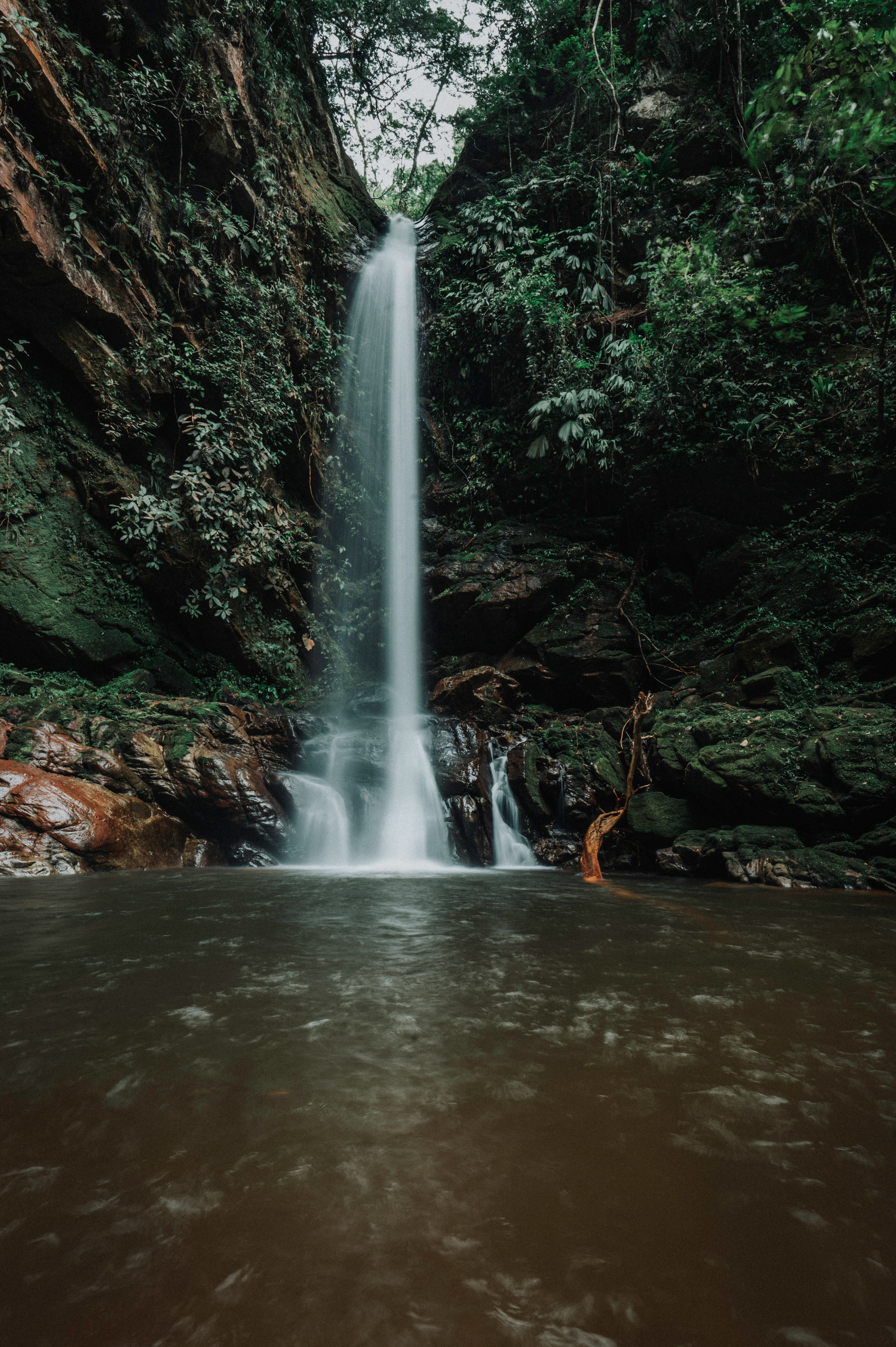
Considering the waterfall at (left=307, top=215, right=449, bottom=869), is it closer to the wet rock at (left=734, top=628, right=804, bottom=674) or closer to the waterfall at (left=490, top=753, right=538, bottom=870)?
the waterfall at (left=490, top=753, right=538, bottom=870)

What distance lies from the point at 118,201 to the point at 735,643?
10.8 meters

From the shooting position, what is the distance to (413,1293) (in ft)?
3.21

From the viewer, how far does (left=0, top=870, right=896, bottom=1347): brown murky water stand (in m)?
0.95

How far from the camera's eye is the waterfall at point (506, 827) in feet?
25.2

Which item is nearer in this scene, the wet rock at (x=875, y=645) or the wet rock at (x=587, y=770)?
the wet rock at (x=875, y=645)

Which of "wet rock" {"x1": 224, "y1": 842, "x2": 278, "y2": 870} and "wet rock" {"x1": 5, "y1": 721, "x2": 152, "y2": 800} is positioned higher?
"wet rock" {"x1": 5, "y1": 721, "x2": 152, "y2": 800}

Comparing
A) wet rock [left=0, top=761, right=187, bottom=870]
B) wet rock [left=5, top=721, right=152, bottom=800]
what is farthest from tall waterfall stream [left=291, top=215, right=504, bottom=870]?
wet rock [left=5, top=721, right=152, bottom=800]

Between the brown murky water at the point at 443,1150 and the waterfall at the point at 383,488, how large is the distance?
7560 mm

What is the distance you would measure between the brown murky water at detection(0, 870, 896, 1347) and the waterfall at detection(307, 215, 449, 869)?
7.56 metres

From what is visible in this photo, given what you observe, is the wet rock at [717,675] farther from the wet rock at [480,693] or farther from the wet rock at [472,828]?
the wet rock at [472,828]

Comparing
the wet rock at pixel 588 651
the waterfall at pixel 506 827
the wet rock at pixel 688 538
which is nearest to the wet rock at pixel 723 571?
the wet rock at pixel 688 538

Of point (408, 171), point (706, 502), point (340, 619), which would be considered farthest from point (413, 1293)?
point (408, 171)

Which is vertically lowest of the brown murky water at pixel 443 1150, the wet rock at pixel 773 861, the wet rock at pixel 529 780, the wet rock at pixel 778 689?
the brown murky water at pixel 443 1150

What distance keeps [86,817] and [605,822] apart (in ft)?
18.6
